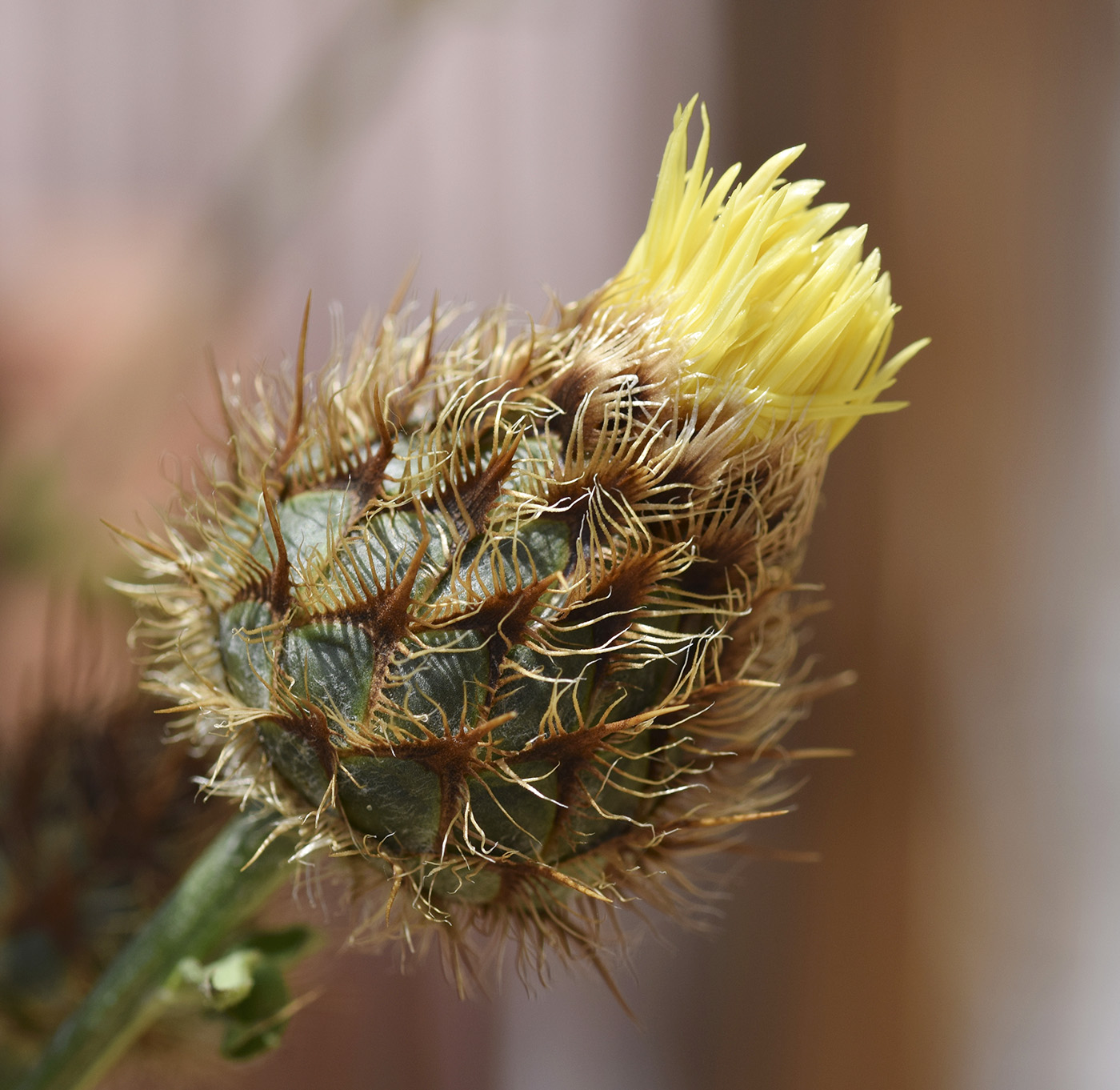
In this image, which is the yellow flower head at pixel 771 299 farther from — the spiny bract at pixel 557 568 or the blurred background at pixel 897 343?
the blurred background at pixel 897 343

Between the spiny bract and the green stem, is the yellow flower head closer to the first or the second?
the spiny bract

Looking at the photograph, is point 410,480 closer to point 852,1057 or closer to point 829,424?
point 829,424

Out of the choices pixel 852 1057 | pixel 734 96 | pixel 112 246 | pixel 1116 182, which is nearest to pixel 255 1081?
pixel 852 1057

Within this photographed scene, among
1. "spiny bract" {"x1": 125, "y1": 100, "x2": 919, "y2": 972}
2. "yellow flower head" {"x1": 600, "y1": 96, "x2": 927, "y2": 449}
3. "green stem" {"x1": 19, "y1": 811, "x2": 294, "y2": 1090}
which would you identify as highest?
"yellow flower head" {"x1": 600, "y1": 96, "x2": 927, "y2": 449}

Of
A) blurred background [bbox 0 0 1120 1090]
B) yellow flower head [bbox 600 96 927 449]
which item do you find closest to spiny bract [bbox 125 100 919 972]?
yellow flower head [bbox 600 96 927 449]

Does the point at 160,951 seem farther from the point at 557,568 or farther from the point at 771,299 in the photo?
the point at 771,299
